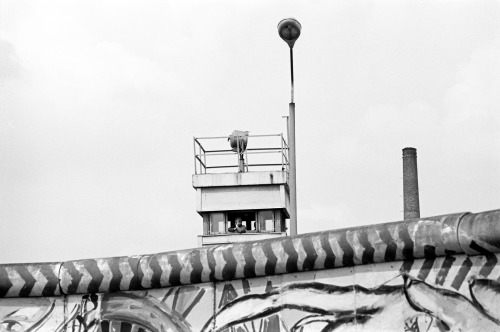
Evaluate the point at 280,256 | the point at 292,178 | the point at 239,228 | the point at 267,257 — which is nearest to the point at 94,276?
the point at 267,257

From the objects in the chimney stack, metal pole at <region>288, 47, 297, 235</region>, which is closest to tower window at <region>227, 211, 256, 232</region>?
the chimney stack

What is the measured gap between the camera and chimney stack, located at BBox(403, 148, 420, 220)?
3225 cm

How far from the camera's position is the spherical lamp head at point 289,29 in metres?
15.3

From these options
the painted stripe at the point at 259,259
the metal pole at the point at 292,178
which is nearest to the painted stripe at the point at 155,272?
the painted stripe at the point at 259,259

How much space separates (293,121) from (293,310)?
7.67 m

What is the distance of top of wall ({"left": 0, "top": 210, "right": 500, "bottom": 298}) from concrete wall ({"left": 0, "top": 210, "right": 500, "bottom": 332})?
0.04 feet

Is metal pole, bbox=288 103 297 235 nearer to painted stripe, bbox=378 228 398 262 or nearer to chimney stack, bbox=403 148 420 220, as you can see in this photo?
painted stripe, bbox=378 228 398 262

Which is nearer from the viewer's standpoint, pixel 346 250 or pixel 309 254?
pixel 346 250

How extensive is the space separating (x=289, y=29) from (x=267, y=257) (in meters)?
6.96

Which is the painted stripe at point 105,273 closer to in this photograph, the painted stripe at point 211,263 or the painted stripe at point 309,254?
the painted stripe at point 211,263

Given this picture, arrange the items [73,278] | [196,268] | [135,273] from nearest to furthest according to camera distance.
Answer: [196,268]
[135,273]
[73,278]

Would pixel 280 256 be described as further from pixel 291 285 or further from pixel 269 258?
pixel 291 285

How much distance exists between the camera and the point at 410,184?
32.5 metres

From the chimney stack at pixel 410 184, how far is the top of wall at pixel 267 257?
2291 centimetres
